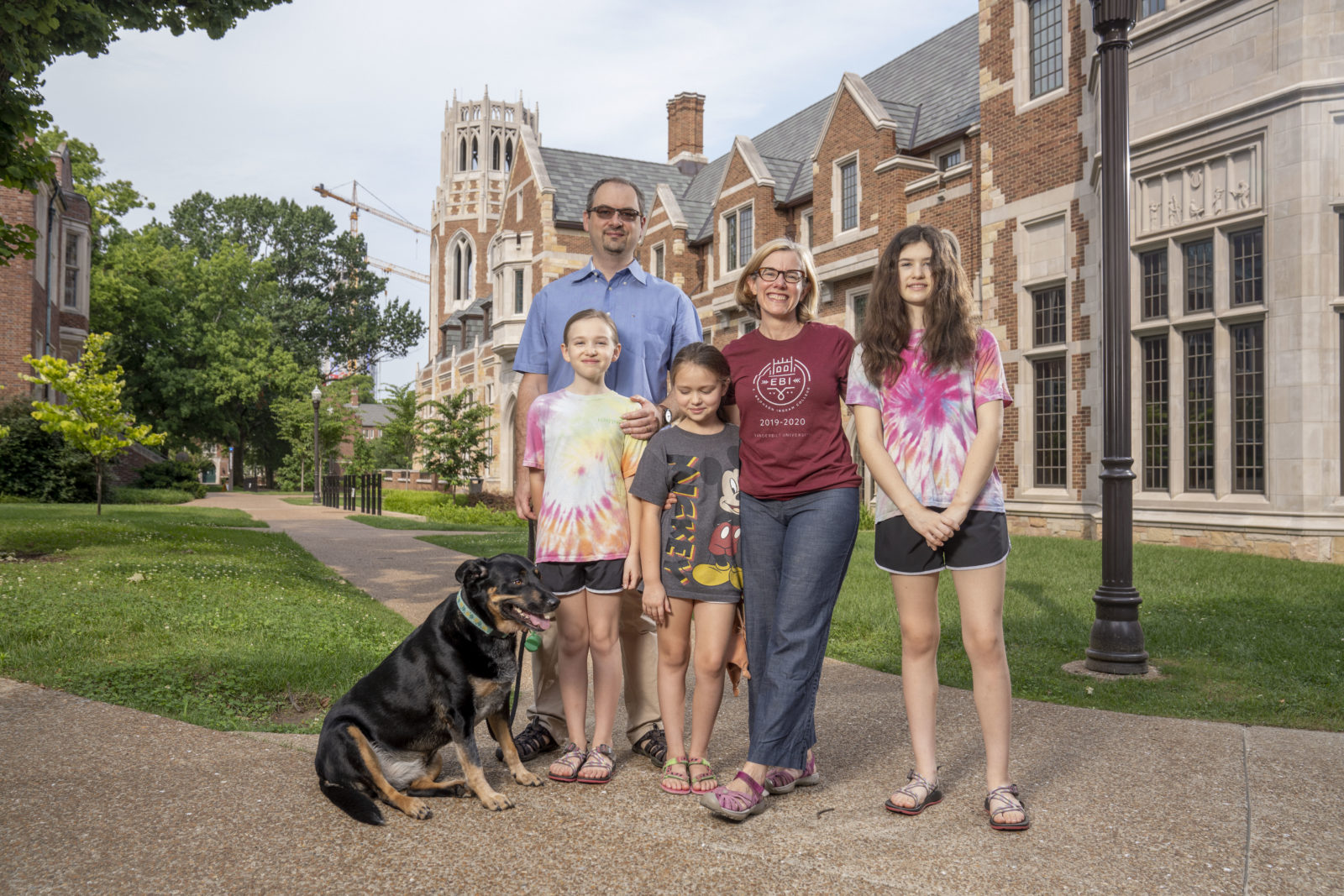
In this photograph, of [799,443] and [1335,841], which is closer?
[1335,841]

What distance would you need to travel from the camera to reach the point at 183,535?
45.3 feet

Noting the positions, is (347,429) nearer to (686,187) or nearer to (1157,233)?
(686,187)

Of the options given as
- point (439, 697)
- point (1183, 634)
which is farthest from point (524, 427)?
point (1183, 634)

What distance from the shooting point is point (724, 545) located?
365 centimetres

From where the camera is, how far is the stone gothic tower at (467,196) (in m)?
61.7

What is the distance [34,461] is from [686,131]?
84.1ft

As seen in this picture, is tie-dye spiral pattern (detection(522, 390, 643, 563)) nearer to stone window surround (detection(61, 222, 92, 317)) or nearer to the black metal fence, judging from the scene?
the black metal fence

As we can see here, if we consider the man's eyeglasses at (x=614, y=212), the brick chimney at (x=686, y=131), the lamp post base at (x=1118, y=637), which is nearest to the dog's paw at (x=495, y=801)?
the man's eyeglasses at (x=614, y=212)

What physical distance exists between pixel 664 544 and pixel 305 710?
114 inches

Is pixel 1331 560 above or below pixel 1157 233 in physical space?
below

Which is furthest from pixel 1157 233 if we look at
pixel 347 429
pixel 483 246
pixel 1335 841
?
pixel 483 246

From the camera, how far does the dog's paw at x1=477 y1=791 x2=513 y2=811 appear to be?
137 inches

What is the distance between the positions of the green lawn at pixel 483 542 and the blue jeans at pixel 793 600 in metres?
9.67

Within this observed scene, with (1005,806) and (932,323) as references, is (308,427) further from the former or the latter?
(1005,806)
